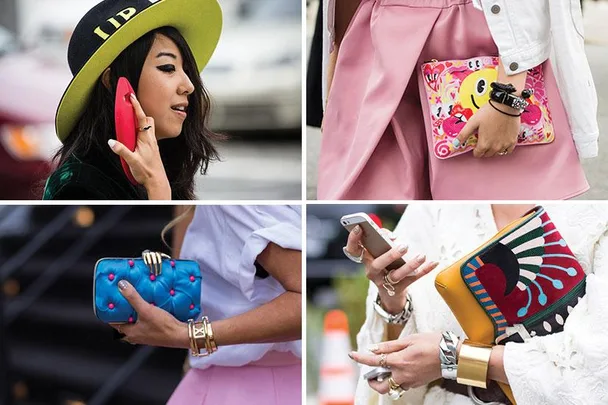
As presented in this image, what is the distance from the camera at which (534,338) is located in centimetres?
138

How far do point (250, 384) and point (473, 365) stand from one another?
0.53 metres

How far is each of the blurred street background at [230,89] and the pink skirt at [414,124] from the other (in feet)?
0.67

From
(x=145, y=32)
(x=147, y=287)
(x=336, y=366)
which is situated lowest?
(x=336, y=366)

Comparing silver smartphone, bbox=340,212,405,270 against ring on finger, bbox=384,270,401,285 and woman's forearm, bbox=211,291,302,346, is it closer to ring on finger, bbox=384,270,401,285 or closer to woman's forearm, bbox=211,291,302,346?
ring on finger, bbox=384,270,401,285

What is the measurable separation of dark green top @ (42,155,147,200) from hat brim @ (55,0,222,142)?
0.24ft

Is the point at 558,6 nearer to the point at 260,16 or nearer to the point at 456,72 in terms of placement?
the point at 456,72


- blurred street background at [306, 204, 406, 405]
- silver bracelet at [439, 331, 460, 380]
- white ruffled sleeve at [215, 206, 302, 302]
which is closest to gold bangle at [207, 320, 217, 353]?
white ruffled sleeve at [215, 206, 302, 302]

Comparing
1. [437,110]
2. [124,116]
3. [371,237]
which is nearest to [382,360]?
[371,237]

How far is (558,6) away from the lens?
4.66 ft

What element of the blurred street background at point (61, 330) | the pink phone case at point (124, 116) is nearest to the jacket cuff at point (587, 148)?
the pink phone case at point (124, 116)

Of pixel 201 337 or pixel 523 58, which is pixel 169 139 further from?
pixel 523 58

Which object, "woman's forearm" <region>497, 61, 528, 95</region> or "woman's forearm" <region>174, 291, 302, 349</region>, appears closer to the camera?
"woman's forearm" <region>497, 61, 528, 95</region>

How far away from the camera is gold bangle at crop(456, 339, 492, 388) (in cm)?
138

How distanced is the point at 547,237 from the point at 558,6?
388 mm
